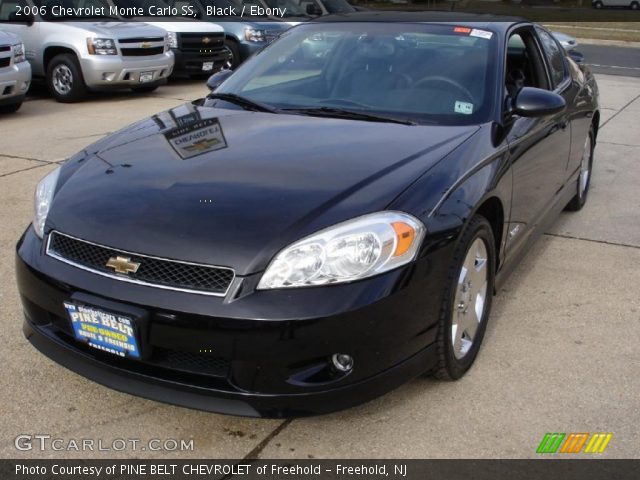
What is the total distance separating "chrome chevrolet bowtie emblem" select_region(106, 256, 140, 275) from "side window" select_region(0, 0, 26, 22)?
9.90 meters

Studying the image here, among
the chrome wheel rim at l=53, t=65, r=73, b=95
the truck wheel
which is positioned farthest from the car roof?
the chrome wheel rim at l=53, t=65, r=73, b=95

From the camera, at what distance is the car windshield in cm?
389

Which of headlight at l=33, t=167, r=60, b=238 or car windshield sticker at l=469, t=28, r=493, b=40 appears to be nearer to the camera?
headlight at l=33, t=167, r=60, b=238

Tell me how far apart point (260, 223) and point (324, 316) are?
1.44 feet

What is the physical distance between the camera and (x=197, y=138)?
144 inches

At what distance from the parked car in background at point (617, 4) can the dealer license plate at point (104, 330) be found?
1981 inches

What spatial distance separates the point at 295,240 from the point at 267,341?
376 millimetres

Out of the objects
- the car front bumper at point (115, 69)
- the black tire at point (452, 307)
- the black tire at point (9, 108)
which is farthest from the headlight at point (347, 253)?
the car front bumper at point (115, 69)

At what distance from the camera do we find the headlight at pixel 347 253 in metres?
2.68

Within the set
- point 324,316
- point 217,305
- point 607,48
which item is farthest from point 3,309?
point 607,48

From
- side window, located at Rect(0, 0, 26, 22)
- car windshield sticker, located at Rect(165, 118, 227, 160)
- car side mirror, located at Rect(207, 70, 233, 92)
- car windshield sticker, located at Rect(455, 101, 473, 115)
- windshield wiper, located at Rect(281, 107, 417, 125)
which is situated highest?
car windshield sticker, located at Rect(455, 101, 473, 115)

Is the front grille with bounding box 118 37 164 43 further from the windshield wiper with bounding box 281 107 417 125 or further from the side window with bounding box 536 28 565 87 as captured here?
the windshield wiper with bounding box 281 107 417 125

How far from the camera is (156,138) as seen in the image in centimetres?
371

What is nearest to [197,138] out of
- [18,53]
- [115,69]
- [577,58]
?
[577,58]
